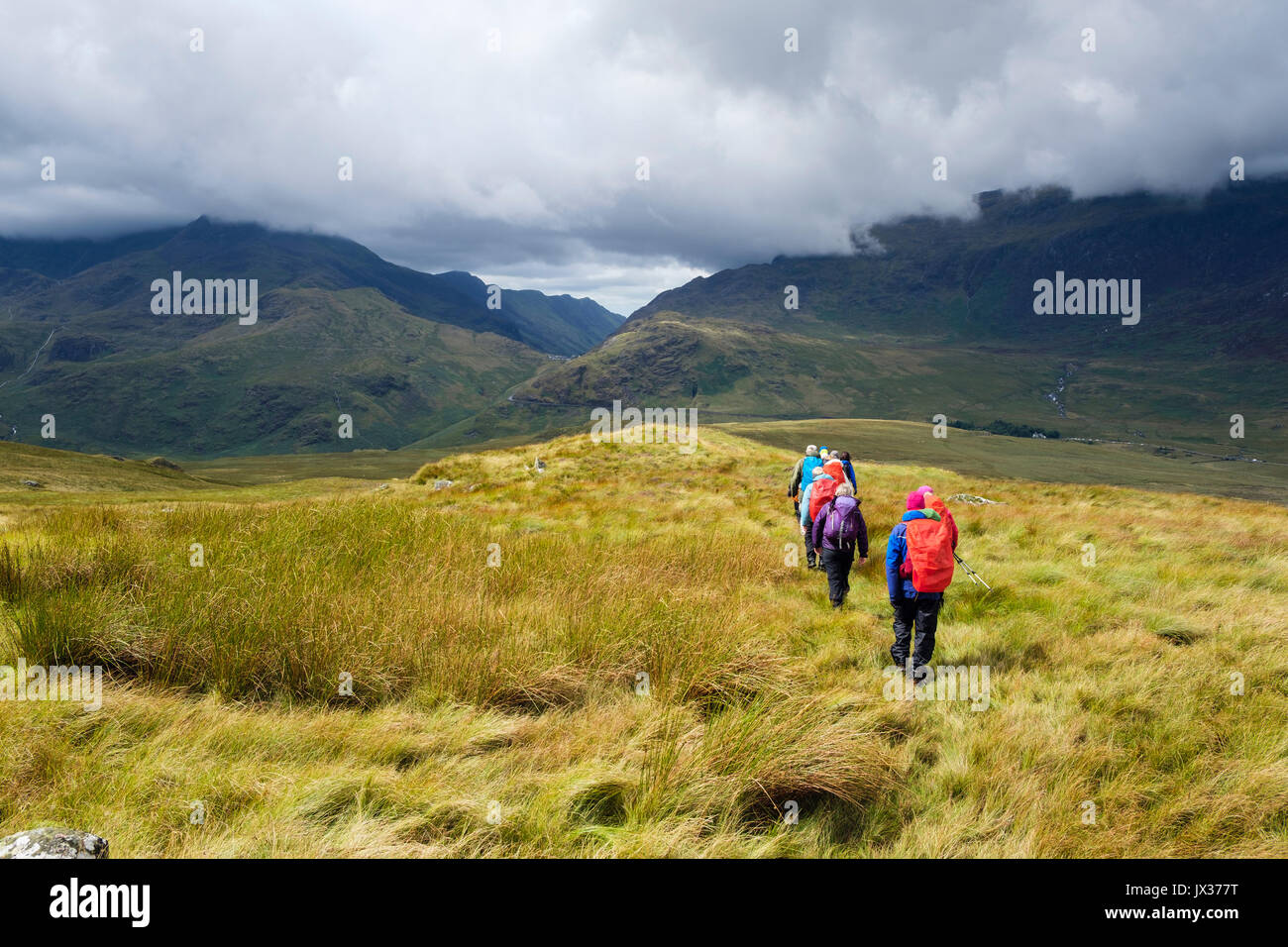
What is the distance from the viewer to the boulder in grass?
249 centimetres

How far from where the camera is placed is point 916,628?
19.8 feet

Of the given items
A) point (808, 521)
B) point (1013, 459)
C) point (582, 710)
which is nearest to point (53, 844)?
point (582, 710)

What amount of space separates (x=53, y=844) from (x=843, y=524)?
730cm

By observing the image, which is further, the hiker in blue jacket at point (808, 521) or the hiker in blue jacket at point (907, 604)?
the hiker in blue jacket at point (808, 521)

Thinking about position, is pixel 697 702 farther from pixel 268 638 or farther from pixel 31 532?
pixel 31 532

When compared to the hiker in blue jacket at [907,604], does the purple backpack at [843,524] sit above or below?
above

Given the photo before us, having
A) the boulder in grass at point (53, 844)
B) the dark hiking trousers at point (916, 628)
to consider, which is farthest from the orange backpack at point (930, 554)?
the boulder in grass at point (53, 844)

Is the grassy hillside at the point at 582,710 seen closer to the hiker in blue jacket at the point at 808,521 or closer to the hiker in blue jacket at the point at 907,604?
the hiker in blue jacket at the point at 907,604

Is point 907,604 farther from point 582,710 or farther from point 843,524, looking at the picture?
point 582,710

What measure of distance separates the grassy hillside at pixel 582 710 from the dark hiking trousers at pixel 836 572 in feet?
0.96

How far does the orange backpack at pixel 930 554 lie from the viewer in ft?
19.2

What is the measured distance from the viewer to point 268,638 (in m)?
4.70

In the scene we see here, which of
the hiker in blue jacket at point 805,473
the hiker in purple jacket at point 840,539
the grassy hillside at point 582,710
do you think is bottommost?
the grassy hillside at point 582,710

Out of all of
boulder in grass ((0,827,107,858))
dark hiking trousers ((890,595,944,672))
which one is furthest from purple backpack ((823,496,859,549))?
boulder in grass ((0,827,107,858))
